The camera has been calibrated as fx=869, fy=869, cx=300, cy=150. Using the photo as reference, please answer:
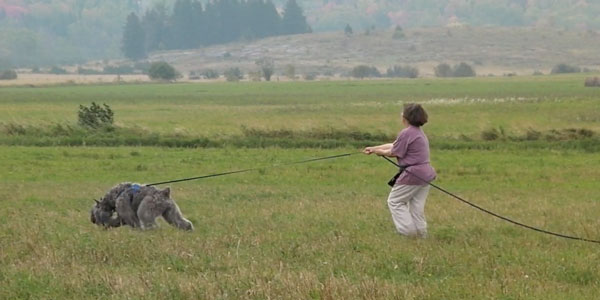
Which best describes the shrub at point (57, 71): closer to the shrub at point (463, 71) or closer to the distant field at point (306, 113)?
the shrub at point (463, 71)

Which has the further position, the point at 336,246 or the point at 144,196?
the point at 144,196

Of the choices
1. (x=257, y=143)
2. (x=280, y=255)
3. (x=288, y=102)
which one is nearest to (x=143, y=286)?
(x=280, y=255)

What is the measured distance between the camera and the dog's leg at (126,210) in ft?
45.7

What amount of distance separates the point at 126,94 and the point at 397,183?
272ft

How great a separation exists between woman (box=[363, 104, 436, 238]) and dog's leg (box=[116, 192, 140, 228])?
3.90 meters

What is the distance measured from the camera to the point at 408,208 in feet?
44.2

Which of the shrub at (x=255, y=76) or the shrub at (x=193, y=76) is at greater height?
the shrub at (x=255, y=76)

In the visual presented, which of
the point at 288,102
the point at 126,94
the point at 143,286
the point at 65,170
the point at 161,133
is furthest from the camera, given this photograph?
the point at 126,94


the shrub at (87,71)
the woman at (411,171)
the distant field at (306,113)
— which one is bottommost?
the shrub at (87,71)

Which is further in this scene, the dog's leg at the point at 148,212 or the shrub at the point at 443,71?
the shrub at the point at 443,71

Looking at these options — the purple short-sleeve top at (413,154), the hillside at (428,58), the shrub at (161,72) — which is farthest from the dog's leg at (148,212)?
the hillside at (428,58)

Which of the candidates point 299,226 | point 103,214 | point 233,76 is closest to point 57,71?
point 233,76

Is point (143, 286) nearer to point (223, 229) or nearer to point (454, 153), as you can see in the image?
point (223, 229)

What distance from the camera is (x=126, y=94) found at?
93500mm
